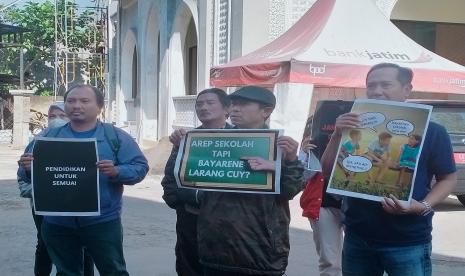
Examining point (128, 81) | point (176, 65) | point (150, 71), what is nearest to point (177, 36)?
point (176, 65)

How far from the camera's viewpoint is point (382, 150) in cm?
359

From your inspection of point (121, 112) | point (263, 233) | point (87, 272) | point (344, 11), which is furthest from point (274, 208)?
point (121, 112)

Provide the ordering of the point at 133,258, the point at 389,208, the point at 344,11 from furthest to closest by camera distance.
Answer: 1. the point at 344,11
2. the point at 133,258
3. the point at 389,208

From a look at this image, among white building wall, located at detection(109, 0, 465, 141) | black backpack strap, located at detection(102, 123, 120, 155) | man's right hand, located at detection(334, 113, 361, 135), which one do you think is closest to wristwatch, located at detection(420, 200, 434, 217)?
man's right hand, located at detection(334, 113, 361, 135)

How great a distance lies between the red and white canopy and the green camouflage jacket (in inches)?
303

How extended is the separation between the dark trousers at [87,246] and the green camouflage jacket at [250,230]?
1016mm

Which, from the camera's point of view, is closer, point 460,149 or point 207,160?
point 207,160

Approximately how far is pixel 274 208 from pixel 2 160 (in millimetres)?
19347

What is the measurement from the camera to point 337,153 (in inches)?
146

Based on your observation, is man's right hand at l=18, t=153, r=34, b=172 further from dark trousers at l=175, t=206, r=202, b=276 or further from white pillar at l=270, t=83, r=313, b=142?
white pillar at l=270, t=83, r=313, b=142

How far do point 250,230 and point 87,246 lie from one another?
144 cm

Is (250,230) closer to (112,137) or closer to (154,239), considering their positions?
(112,137)

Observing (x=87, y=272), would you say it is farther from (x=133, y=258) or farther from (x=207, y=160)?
(x=207, y=160)

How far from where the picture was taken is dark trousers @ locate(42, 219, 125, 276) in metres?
4.54
